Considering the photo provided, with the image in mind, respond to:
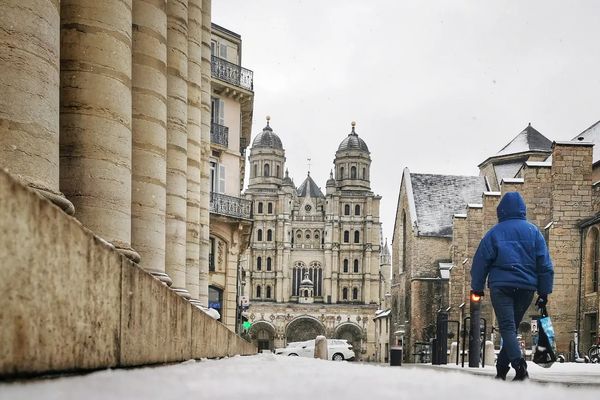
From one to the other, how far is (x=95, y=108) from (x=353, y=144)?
11658 centimetres

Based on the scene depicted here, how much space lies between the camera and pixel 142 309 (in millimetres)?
4352

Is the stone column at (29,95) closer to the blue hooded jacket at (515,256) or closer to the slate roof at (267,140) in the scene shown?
the blue hooded jacket at (515,256)

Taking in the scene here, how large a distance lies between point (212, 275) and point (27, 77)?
98.1ft

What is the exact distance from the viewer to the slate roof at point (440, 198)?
53250 millimetres

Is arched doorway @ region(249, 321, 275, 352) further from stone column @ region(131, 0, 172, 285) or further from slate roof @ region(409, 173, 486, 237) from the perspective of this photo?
stone column @ region(131, 0, 172, 285)

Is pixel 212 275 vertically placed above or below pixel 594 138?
below

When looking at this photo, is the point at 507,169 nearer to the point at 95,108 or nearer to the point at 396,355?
the point at 396,355

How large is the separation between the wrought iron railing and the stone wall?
2946cm

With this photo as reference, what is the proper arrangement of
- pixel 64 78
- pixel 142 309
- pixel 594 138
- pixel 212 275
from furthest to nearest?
pixel 594 138
pixel 212 275
pixel 64 78
pixel 142 309

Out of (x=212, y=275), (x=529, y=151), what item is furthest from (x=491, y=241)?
(x=529, y=151)

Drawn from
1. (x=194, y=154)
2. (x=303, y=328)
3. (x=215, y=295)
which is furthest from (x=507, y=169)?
(x=303, y=328)

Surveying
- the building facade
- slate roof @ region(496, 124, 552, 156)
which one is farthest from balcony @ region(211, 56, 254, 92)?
slate roof @ region(496, 124, 552, 156)

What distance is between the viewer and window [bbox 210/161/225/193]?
3450 centimetres

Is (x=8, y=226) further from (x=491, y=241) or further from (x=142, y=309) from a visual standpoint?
(x=491, y=241)
